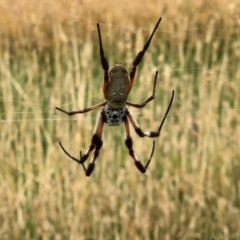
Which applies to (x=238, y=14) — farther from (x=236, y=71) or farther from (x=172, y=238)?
(x=172, y=238)

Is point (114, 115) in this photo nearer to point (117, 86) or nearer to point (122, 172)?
point (117, 86)

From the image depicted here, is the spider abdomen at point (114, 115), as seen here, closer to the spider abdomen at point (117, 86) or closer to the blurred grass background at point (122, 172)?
the spider abdomen at point (117, 86)

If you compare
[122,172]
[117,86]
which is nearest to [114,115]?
[117,86]

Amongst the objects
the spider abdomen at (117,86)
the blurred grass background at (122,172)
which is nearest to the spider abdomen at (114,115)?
the spider abdomen at (117,86)

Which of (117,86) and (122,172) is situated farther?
(122,172)

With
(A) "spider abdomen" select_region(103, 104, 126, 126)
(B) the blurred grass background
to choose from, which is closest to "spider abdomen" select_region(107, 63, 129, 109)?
(A) "spider abdomen" select_region(103, 104, 126, 126)

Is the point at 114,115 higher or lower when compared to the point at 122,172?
higher
